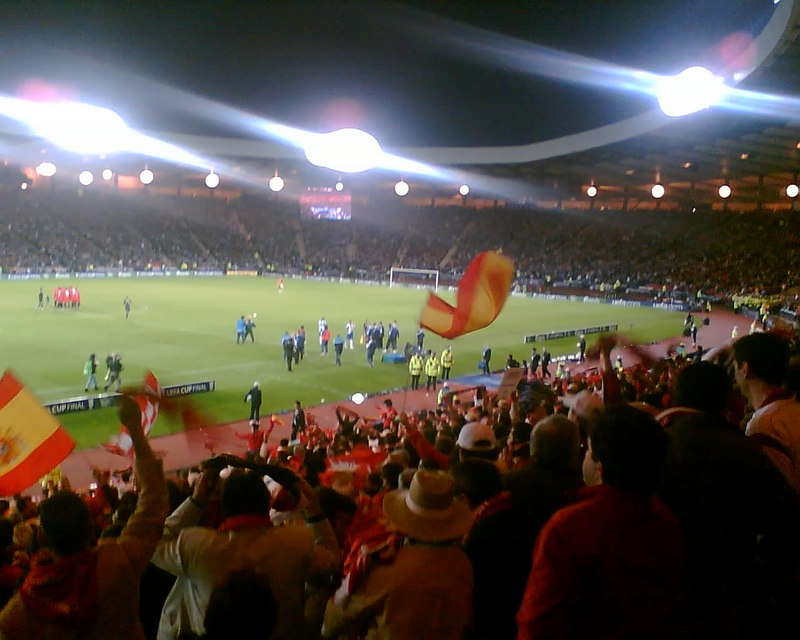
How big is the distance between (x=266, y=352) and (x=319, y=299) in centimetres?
2067

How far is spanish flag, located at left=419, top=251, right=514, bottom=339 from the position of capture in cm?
621

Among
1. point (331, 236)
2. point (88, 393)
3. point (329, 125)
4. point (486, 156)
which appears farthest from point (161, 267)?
point (88, 393)

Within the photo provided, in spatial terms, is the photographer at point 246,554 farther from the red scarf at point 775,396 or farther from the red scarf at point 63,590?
the red scarf at point 775,396

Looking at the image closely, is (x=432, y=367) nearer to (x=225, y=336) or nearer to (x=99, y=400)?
(x=99, y=400)

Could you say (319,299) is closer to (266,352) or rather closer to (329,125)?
(329,125)

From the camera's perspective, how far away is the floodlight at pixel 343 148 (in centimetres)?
4606

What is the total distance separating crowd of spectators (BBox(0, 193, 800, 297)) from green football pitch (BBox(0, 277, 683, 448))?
12.5 meters

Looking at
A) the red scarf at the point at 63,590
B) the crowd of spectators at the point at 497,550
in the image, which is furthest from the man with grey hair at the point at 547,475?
the red scarf at the point at 63,590

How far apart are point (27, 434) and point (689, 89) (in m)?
18.9

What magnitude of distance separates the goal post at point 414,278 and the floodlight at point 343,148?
1583 centimetres

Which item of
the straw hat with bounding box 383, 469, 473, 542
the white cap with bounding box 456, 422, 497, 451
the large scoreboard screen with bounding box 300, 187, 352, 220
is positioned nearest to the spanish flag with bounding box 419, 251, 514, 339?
the white cap with bounding box 456, 422, 497, 451

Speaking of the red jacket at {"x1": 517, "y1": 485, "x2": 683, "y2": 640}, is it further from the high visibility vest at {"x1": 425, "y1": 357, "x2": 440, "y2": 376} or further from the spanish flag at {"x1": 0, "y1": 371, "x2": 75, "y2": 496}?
the high visibility vest at {"x1": 425, "y1": 357, "x2": 440, "y2": 376}

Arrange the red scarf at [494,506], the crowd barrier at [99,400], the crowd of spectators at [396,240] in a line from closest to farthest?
1. the red scarf at [494,506]
2. the crowd barrier at [99,400]
3. the crowd of spectators at [396,240]

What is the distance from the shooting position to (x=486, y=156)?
6019 centimetres
